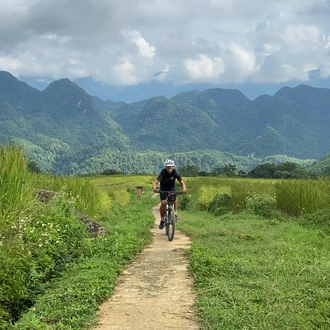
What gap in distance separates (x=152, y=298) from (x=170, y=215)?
511 cm

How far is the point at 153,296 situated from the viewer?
17.4 feet

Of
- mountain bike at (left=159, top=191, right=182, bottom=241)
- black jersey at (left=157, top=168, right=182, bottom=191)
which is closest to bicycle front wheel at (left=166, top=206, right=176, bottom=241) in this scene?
mountain bike at (left=159, top=191, right=182, bottom=241)

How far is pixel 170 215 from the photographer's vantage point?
1029 centimetres

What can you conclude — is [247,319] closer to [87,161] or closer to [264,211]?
[264,211]

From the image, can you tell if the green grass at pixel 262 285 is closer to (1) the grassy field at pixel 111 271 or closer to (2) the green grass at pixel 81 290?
(1) the grassy field at pixel 111 271

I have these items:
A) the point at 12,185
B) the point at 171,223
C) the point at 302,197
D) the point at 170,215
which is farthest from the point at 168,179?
the point at 302,197

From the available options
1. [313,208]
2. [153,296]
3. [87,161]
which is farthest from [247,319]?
[87,161]

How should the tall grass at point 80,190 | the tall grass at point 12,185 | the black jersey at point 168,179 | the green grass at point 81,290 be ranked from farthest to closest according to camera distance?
1. the tall grass at point 80,190
2. the black jersey at point 168,179
3. the tall grass at point 12,185
4. the green grass at point 81,290

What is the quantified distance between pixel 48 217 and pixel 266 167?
252 feet

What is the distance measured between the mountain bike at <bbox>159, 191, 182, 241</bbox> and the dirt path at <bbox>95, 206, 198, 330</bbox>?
213 cm

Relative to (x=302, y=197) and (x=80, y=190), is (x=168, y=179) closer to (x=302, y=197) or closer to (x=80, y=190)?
(x=80, y=190)

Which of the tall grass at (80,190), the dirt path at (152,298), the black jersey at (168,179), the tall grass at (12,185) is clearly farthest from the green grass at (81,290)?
the tall grass at (80,190)

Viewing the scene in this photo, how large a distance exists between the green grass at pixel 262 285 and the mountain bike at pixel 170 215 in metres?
1.29

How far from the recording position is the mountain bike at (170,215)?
10.1 meters
